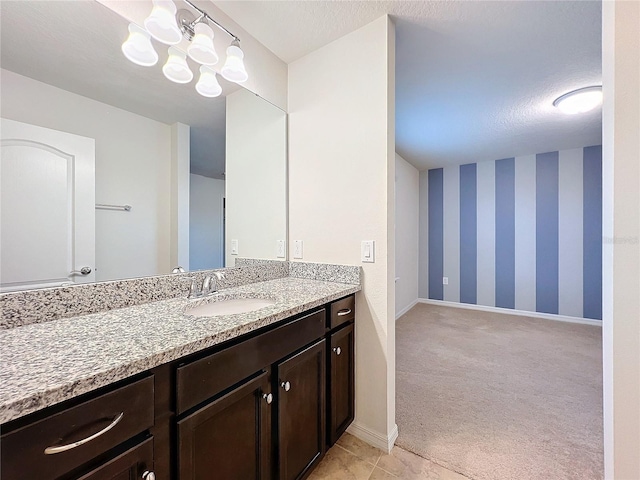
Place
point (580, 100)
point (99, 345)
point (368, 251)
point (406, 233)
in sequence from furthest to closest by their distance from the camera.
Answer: point (406, 233) → point (580, 100) → point (368, 251) → point (99, 345)

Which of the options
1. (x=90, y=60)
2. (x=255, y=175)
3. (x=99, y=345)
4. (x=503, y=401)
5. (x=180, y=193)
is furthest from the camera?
(x=503, y=401)

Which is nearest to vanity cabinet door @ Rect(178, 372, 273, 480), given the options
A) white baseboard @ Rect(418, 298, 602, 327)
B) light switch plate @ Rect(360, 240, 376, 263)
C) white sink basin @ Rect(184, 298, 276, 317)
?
white sink basin @ Rect(184, 298, 276, 317)

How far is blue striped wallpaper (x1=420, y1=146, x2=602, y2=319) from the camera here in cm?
366

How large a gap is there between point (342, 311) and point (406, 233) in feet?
10.4

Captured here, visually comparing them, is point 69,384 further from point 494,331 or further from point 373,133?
point 494,331

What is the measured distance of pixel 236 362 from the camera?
2.95 feet

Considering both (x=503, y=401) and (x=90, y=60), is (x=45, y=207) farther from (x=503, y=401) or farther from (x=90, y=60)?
(x=503, y=401)

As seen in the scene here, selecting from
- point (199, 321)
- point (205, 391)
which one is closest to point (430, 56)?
point (199, 321)

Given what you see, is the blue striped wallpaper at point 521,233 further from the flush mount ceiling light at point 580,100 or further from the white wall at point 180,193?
the white wall at point 180,193

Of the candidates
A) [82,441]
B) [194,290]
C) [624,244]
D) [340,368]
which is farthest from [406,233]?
[82,441]

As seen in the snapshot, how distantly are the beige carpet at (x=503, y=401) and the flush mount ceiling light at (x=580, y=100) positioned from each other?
2.31m

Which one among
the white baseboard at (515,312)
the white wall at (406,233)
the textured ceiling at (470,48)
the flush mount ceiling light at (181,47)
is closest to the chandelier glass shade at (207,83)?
the flush mount ceiling light at (181,47)

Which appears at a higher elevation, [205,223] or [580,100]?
[580,100]

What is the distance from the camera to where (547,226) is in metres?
3.90
